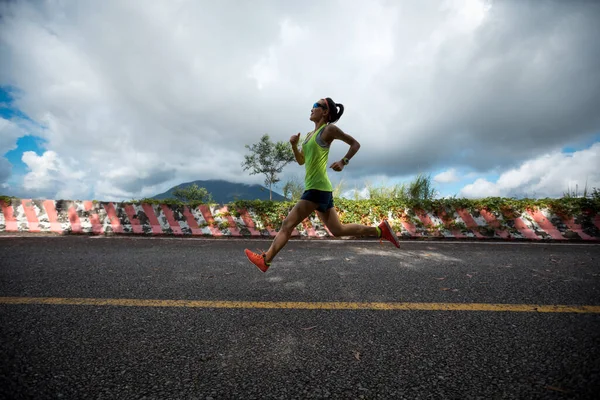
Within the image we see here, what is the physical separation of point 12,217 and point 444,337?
10514 millimetres

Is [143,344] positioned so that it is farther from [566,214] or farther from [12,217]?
[566,214]

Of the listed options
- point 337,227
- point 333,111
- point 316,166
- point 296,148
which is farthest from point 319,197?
point 333,111

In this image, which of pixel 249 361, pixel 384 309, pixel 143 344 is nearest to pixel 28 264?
pixel 143 344

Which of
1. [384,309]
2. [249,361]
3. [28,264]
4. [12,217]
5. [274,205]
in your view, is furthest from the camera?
[274,205]

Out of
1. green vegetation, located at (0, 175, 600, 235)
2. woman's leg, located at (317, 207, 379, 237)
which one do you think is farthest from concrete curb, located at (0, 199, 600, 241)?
woman's leg, located at (317, 207, 379, 237)

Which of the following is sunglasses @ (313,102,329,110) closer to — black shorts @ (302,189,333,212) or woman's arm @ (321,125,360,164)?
woman's arm @ (321,125,360,164)

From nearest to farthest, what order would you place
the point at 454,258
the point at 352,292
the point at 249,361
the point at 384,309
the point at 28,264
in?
the point at 249,361 < the point at 384,309 < the point at 352,292 < the point at 28,264 < the point at 454,258

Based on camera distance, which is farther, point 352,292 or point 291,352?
point 352,292

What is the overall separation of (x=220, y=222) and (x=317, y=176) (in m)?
5.37

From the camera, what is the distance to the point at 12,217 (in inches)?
304

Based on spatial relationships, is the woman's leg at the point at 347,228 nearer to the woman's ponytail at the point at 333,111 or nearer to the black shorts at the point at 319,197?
the black shorts at the point at 319,197

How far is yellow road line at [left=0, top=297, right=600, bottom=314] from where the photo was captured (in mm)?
2678

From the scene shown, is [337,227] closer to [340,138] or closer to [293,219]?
[293,219]

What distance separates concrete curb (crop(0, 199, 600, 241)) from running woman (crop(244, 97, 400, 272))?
4.52 m
